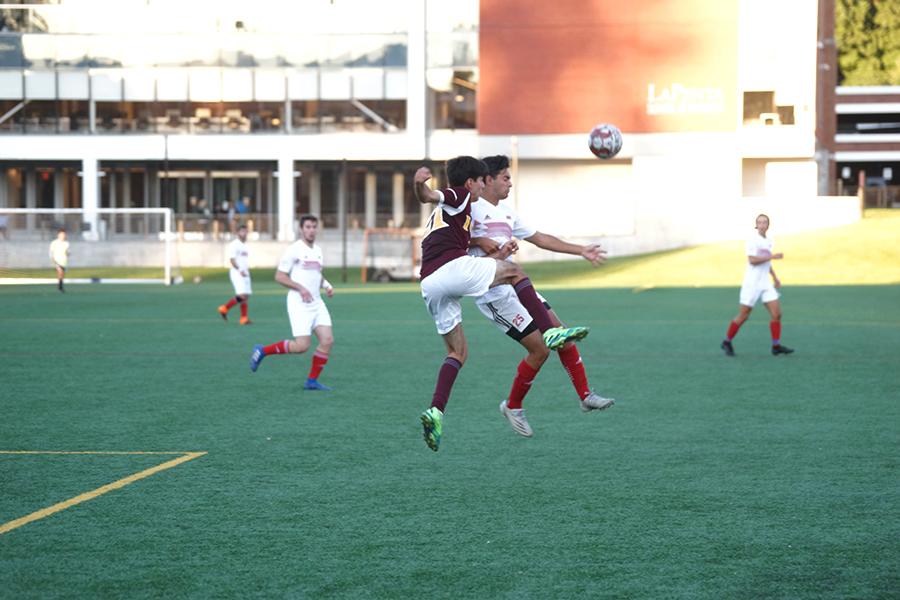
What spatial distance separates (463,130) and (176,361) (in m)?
42.7

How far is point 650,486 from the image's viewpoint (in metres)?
7.62

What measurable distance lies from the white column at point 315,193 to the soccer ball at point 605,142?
1768 inches

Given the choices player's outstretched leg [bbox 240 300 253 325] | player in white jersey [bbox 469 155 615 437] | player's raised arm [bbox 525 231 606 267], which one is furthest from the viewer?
player's outstretched leg [bbox 240 300 253 325]

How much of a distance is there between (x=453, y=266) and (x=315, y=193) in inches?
2115

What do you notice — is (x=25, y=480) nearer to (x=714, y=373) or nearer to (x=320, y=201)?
(x=714, y=373)

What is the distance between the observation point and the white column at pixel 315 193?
6131 cm

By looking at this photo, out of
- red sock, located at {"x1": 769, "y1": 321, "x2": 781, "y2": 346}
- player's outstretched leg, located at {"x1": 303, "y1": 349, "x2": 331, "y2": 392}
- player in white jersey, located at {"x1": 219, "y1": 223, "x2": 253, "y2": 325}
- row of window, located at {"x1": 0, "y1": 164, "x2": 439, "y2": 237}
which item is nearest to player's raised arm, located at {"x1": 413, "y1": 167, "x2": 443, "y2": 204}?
player's outstretched leg, located at {"x1": 303, "y1": 349, "x2": 331, "y2": 392}

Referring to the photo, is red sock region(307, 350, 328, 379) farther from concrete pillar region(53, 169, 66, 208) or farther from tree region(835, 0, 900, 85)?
tree region(835, 0, 900, 85)

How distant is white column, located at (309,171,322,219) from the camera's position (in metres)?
61.3

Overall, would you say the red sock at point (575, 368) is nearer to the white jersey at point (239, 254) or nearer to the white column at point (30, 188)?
the white jersey at point (239, 254)

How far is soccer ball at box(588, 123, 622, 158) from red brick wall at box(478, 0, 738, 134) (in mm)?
39243

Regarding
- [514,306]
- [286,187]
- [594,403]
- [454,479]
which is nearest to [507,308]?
[514,306]

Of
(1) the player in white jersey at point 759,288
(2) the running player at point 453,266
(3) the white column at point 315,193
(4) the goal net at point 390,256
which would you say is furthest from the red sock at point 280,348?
(3) the white column at point 315,193

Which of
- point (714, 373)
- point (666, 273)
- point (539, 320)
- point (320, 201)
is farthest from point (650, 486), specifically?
point (320, 201)
